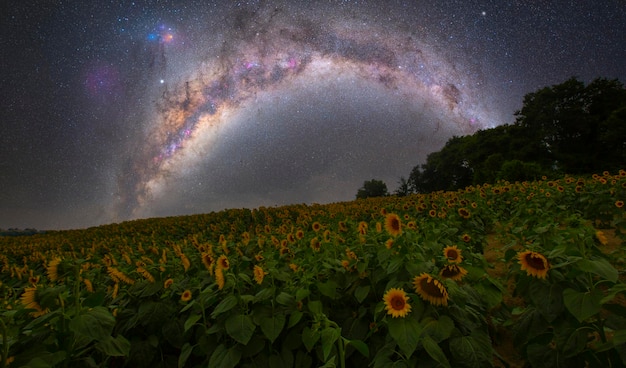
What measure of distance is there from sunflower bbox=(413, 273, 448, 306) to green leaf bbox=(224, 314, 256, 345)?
115 centimetres

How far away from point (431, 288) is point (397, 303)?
0.85 feet

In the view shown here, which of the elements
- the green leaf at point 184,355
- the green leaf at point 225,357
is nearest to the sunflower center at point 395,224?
the green leaf at point 225,357

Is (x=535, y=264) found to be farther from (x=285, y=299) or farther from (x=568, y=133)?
(x=568, y=133)

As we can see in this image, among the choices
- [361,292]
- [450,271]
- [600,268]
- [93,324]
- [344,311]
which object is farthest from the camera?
[344,311]

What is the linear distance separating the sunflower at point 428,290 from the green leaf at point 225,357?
4.31 feet

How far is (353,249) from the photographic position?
3.17 metres

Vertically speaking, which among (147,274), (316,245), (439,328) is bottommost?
(439,328)

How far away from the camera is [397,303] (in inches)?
83.5

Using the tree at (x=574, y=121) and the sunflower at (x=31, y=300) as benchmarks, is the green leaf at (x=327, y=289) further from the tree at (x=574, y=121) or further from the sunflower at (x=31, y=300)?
the tree at (x=574, y=121)

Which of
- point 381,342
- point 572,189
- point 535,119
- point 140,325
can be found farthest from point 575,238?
point 535,119

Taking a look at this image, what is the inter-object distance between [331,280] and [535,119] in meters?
43.8

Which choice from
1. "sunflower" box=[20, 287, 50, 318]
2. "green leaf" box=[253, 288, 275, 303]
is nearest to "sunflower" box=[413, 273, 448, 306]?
"green leaf" box=[253, 288, 275, 303]

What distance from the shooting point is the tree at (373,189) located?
48.0 meters

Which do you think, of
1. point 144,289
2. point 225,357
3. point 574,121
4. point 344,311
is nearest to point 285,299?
point 225,357
